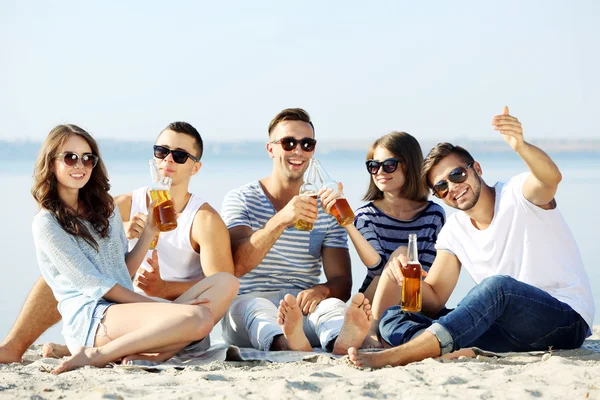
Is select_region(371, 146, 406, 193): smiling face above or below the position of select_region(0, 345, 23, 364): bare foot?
above

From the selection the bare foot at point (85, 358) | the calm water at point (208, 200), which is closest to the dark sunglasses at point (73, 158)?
the bare foot at point (85, 358)

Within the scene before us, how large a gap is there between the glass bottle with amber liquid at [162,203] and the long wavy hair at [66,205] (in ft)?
0.97

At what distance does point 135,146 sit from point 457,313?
39180mm

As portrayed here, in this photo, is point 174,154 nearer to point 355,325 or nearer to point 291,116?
point 291,116

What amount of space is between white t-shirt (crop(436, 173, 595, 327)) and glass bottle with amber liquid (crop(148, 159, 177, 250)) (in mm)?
1938

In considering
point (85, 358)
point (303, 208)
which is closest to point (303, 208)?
point (303, 208)

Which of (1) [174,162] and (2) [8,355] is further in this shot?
(1) [174,162]

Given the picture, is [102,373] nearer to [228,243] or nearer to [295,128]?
[228,243]

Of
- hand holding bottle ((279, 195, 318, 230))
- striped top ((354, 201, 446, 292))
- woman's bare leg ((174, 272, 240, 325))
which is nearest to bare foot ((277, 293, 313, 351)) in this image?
woman's bare leg ((174, 272, 240, 325))

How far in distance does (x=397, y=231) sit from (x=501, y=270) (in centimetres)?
126

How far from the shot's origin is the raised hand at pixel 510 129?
4.88 metres

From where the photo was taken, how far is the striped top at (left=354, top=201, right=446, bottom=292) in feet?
20.6

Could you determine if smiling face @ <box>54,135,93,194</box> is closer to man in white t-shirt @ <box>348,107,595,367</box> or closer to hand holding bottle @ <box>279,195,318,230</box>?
hand holding bottle @ <box>279,195,318,230</box>

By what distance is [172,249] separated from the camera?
5.89 m
